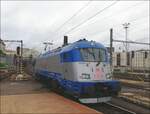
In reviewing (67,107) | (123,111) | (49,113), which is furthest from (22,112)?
(123,111)

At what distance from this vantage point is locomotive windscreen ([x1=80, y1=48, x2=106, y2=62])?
1376 centimetres

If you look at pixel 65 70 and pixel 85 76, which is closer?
pixel 85 76

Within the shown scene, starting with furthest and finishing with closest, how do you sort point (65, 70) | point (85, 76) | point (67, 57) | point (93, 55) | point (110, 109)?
point (65, 70), point (67, 57), point (93, 55), point (85, 76), point (110, 109)

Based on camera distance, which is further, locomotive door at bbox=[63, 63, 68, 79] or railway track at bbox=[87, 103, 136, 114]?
locomotive door at bbox=[63, 63, 68, 79]

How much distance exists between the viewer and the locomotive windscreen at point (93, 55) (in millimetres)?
13755

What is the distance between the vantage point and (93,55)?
13.9m

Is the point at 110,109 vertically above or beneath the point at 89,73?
beneath

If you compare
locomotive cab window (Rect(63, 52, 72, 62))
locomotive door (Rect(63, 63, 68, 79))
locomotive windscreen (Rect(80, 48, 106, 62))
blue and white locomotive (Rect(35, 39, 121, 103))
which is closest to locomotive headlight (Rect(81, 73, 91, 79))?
blue and white locomotive (Rect(35, 39, 121, 103))

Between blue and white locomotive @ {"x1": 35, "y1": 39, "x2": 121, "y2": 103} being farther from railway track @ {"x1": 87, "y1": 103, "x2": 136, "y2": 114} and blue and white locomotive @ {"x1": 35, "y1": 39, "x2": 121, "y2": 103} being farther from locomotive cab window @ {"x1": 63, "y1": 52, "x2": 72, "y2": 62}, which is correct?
railway track @ {"x1": 87, "y1": 103, "x2": 136, "y2": 114}

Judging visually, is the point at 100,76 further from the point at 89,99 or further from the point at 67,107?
the point at 67,107

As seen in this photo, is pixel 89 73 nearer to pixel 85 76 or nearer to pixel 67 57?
pixel 85 76

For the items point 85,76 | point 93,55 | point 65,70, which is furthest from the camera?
point 65,70

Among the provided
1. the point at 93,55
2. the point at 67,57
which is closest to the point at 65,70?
the point at 67,57

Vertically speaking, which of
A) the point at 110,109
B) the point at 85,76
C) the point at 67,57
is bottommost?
the point at 110,109
